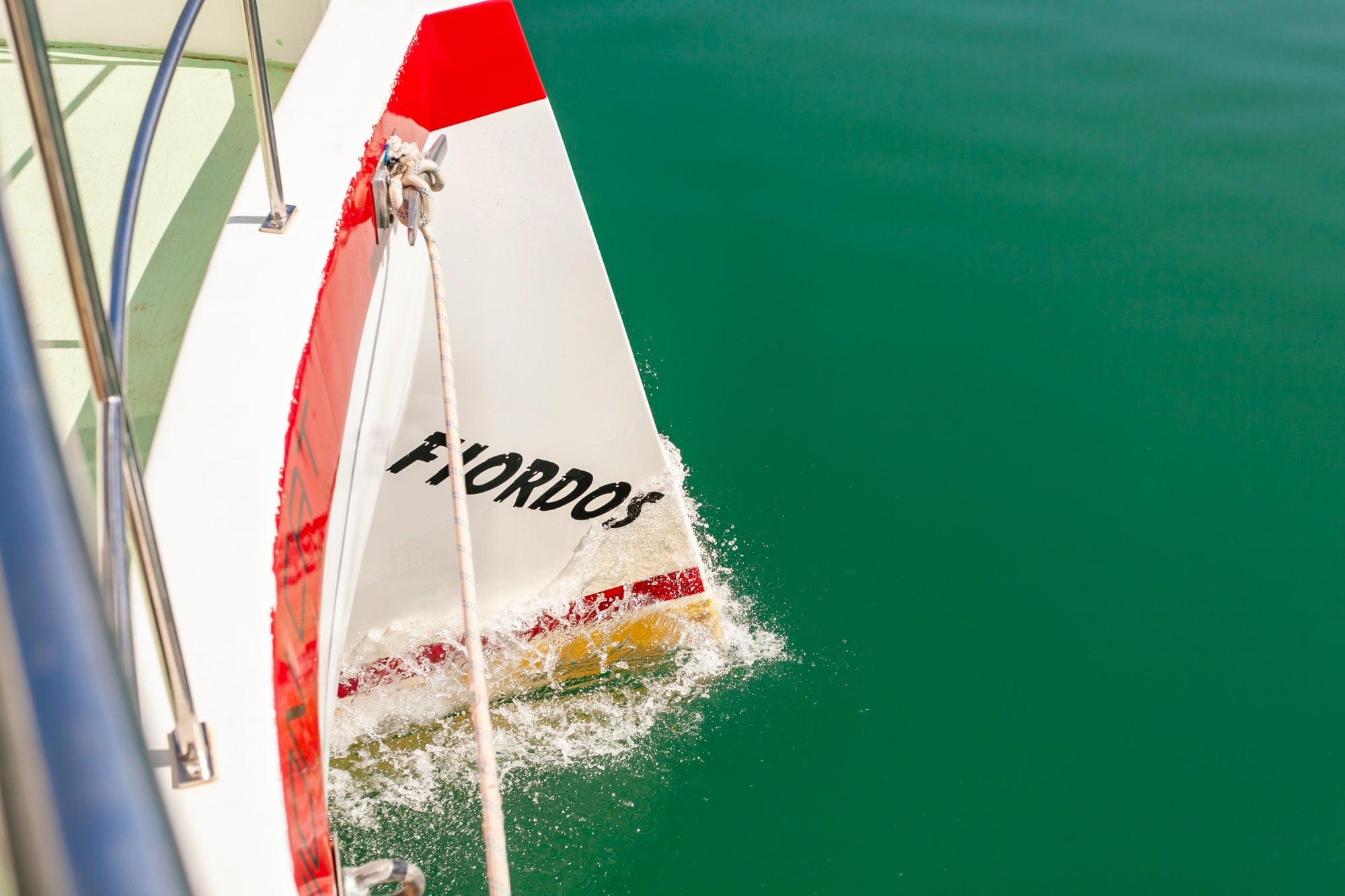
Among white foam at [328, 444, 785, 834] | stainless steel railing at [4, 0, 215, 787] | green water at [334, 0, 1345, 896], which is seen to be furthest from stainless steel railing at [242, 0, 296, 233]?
green water at [334, 0, 1345, 896]

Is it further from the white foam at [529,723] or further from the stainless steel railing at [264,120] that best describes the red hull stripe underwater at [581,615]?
the stainless steel railing at [264,120]

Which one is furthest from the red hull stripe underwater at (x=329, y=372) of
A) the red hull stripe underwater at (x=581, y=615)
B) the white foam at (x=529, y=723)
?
the red hull stripe underwater at (x=581, y=615)

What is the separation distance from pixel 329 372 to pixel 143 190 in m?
0.86

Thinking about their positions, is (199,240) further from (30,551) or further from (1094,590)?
(1094,590)

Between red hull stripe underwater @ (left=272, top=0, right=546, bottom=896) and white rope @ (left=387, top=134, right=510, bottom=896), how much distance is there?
61mm

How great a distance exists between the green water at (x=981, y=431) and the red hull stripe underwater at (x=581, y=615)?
0.94ft

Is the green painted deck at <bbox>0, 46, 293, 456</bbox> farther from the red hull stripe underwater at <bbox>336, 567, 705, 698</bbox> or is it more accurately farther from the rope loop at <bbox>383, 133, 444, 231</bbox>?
the red hull stripe underwater at <bbox>336, 567, 705, 698</bbox>

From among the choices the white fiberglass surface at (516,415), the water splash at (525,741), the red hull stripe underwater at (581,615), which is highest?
the white fiberglass surface at (516,415)

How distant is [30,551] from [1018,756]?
8.47 feet

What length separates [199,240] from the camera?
1.77 meters

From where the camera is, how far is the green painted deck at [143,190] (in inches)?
57.1

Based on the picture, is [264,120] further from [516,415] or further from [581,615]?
[581,615]

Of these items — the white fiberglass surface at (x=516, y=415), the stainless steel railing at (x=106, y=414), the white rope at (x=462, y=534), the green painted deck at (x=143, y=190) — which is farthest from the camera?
the white fiberglass surface at (x=516, y=415)

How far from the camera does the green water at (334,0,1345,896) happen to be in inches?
95.0
